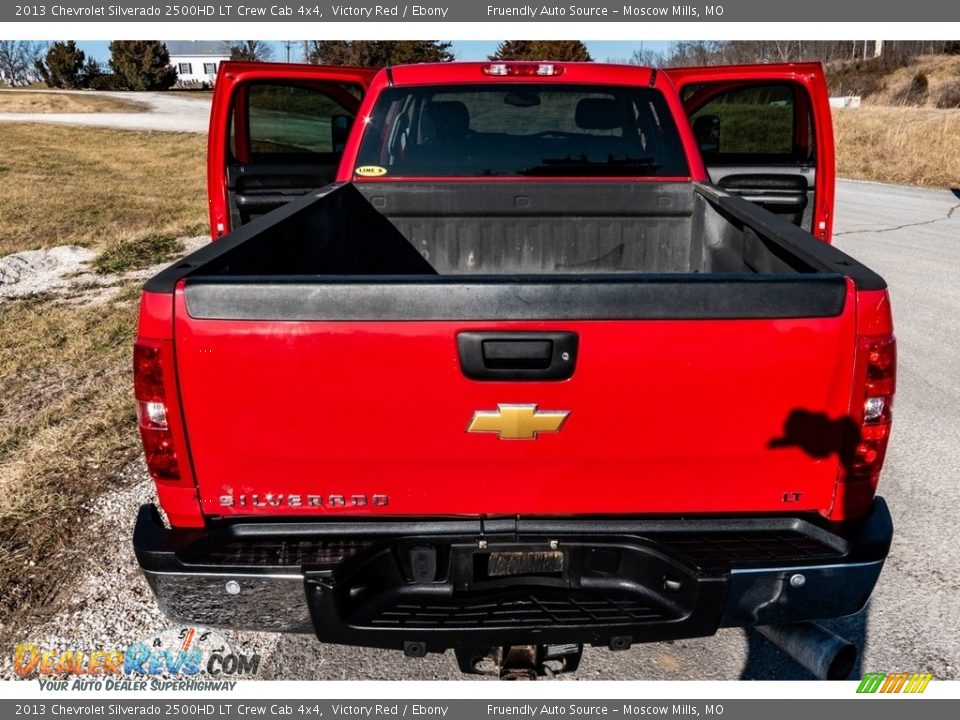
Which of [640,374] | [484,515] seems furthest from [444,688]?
[640,374]

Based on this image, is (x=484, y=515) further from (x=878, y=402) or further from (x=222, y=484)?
(x=878, y=402)

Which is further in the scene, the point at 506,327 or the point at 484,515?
the point at 484,515

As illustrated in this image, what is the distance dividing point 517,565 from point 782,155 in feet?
16.3

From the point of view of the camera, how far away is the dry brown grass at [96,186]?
11.7 m

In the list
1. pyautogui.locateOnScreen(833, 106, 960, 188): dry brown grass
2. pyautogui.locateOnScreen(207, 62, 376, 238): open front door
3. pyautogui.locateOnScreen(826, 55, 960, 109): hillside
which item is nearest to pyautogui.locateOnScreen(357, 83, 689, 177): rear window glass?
pyautogui.locateOnScreen(207, 62, 376, 238): open front door

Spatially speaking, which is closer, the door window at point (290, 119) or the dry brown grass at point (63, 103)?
the door window at point (290, 119)

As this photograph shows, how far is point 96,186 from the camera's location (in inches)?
703

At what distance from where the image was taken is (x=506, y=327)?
204 centimetres

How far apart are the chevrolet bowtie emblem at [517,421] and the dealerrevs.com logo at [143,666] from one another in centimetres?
154

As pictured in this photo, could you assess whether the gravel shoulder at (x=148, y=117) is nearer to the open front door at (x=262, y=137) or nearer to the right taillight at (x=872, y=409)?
the open front door at (x=262, y=137)

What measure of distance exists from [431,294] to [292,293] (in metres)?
0.36

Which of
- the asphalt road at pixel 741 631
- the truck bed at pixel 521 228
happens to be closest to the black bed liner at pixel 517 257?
the truck bed at pixel 521 228

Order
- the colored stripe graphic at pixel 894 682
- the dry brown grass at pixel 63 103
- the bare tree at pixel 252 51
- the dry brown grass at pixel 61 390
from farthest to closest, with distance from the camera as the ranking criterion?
1. the bare tree at pixel 252 51
2. the dry brown grass at pixel 63 103
3. the dry brown grass at pixel 61 390
4. the colored stripe graphic at pixel 894 682

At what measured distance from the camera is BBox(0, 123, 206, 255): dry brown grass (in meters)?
11.7
